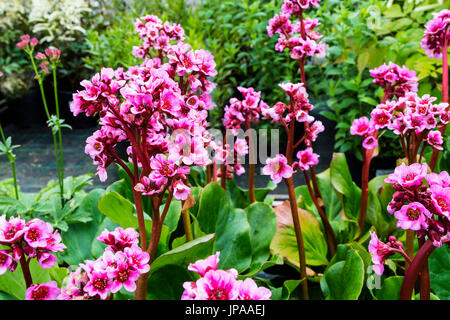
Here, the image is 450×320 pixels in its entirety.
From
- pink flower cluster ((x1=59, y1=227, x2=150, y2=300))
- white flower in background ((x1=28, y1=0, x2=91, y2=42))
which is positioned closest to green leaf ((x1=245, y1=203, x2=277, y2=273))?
pink flower cluster ((x1=59, y1=227, x2=150, y2=300))

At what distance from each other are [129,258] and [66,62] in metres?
3.16

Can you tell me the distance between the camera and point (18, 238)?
600 millimetres

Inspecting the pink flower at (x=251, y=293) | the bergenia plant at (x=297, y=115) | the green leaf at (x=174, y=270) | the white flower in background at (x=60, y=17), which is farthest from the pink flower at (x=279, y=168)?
the white flower in background at (x=60, y=17)

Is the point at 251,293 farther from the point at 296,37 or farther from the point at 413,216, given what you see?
the point at 296,37

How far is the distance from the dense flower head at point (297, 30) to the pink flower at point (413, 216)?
49cm

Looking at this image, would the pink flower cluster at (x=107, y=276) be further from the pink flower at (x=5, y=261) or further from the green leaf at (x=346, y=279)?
the green leaf at (x=346, y=279)

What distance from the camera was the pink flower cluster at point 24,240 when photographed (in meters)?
0.60

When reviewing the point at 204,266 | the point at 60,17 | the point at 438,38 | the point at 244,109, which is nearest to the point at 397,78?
the point at 438,38

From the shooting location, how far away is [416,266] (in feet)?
2.29

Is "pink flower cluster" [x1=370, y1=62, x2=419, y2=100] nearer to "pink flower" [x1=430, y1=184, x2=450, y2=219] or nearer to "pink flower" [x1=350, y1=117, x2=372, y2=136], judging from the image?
"pink flower" [x1=350, y1=117, x2=372, y2=136]

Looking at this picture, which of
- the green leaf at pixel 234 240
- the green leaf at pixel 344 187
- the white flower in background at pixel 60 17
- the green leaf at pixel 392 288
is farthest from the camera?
the white flower in background at pixel 60 17

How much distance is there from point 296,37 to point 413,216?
563 mm

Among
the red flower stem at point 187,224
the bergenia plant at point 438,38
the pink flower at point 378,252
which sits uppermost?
the bergenia plant at point 438,38
